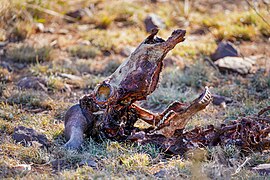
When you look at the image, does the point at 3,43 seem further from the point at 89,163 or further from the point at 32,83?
the point at 89,163

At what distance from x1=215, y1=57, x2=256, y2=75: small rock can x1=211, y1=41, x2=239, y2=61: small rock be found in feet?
0.48

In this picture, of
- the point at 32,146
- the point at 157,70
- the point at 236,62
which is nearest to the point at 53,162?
the point at 32,146

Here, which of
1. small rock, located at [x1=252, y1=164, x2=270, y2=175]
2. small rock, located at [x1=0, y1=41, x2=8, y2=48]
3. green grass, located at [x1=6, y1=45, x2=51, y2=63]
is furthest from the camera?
small rock, located at [x1=0, y1=41, x2=8, y2=48]

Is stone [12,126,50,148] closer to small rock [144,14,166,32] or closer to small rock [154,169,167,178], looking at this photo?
small rock [154,169,167,178]

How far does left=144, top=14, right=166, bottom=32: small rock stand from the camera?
8.64 metres

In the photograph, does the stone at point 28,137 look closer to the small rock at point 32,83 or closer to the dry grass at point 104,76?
the dry grass at point 104,76

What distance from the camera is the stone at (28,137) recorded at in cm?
432

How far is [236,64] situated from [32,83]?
8.47ft

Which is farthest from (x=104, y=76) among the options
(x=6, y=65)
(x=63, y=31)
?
(x=63, y=31)

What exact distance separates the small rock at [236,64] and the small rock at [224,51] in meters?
0.14

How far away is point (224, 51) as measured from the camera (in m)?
7.36

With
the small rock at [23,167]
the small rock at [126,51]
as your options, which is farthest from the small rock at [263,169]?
the small rock at [126,51]

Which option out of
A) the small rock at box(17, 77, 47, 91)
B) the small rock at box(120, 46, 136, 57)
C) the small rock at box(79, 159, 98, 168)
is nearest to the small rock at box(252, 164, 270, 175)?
the small rock at box(79, 159, 98, 168)

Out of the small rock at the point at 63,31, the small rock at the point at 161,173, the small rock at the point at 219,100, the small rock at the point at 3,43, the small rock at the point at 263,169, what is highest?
the small rock at the point at 263,169
